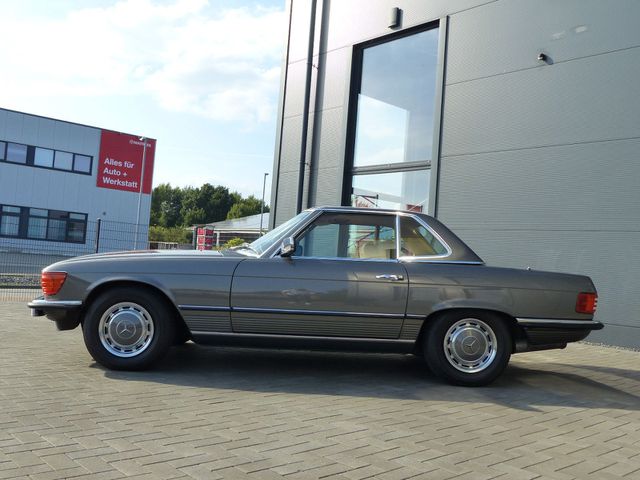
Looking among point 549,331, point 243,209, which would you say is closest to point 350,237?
point 549,331

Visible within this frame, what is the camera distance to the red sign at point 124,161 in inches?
1355

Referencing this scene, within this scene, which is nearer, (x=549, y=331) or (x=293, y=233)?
(x=549, y=331)

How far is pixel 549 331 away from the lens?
5.06 m

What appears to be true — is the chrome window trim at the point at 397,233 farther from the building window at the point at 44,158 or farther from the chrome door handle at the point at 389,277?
the building window at the point at 44,158

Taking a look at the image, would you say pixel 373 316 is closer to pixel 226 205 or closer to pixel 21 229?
pixel 21 229

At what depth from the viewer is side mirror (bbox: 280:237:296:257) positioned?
16.0ft

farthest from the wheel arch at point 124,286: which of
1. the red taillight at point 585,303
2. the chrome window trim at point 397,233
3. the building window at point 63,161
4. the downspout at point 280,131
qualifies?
the building window at point 63,161

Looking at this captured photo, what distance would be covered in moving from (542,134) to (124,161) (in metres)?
30.6

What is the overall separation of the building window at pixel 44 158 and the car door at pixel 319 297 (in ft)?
100

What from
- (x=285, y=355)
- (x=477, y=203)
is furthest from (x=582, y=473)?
(x=477, y=203)

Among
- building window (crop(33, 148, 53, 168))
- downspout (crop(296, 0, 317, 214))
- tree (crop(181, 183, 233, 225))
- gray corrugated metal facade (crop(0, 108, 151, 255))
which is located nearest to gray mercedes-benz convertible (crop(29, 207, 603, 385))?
downspout (crop(296, 0, 317, 214))

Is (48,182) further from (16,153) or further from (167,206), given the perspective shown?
(167,206)

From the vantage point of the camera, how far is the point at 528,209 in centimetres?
905

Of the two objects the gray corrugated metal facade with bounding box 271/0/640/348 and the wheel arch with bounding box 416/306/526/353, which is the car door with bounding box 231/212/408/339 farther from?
the gray corrugated metal facade with bounding box 271/0/640/348
